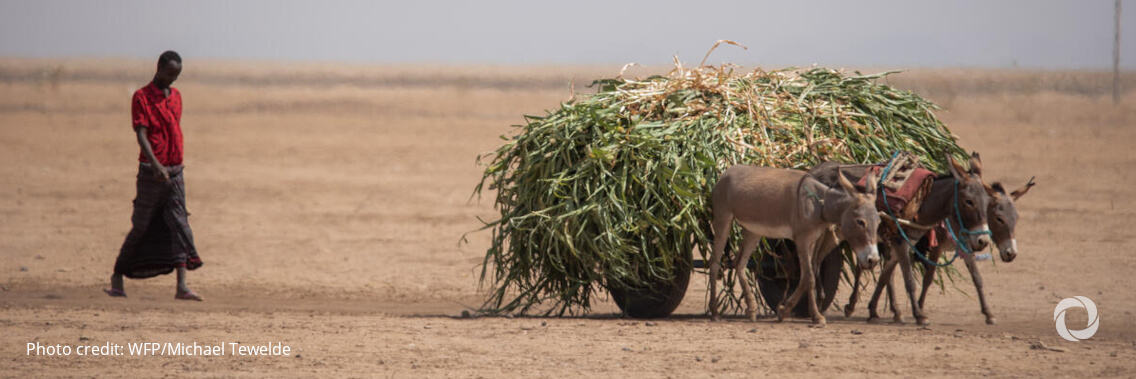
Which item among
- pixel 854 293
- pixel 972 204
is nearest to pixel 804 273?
pixel 854 293

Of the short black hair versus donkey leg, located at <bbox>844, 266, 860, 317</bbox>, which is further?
the short black hair

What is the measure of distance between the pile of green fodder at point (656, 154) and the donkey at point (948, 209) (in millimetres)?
685

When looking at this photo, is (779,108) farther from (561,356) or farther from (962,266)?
(962,266)

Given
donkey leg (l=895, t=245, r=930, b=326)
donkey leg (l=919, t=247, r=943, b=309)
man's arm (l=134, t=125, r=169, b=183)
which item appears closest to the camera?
donkey leg (l=895, t=245, r=930, b=326)

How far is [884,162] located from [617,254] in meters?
1.77

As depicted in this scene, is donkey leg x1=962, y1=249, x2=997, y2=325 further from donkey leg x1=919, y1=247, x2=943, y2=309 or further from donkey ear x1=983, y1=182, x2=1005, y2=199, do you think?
donkey ear x1=983, y1=182, x2=1005, y2=199

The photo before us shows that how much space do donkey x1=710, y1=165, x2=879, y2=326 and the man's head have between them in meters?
3.98

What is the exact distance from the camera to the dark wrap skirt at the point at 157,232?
854 centimetres

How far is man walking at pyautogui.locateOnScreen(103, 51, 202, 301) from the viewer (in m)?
8.50

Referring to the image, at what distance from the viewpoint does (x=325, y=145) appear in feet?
69.5

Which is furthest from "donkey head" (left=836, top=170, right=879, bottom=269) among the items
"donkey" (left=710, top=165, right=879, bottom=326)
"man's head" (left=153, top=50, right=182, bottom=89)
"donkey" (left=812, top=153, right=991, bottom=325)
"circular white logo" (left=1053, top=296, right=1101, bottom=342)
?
"man's head" (left=153, top=50, right=182, bottom=89)

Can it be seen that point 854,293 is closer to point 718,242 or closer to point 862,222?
point 718,242

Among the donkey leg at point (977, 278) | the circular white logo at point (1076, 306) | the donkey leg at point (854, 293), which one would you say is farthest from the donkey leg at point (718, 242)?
the circular white logo at point (1076, 306)

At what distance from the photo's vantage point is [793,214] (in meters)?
7.33
